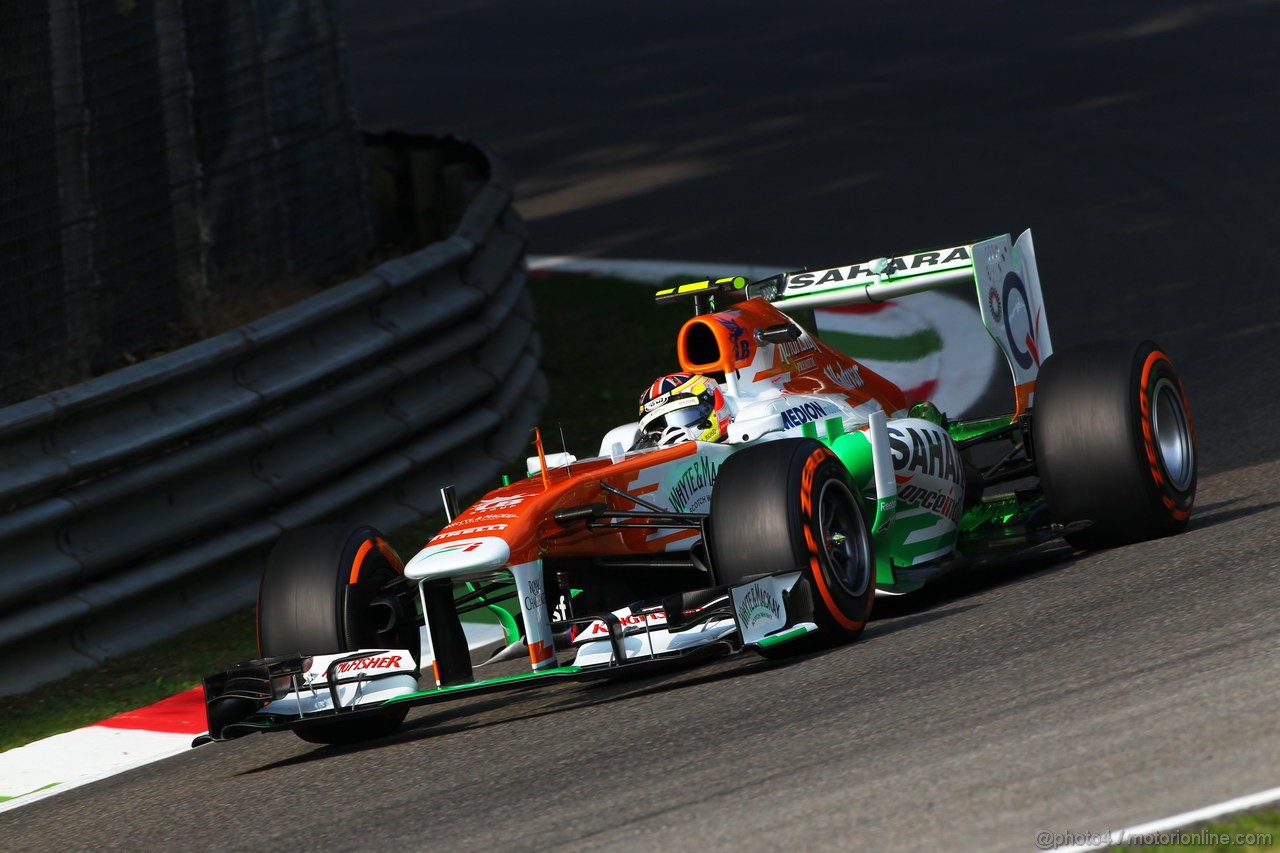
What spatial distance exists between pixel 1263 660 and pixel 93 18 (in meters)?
6.78

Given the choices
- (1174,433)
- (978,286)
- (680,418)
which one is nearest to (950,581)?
(1174,433)

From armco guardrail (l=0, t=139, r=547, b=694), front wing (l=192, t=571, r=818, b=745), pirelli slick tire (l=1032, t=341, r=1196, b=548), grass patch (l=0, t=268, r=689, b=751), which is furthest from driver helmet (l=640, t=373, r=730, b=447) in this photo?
armco guardrail (l=0, t=139, r=547, b=694)

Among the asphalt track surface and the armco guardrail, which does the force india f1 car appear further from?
the armco guardrail

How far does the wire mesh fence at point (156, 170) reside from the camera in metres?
9.22

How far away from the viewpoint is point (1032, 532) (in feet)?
25.6

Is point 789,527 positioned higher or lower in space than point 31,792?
higher

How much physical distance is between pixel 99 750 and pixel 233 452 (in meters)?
1.98

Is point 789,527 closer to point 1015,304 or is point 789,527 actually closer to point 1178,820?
point 1178,820

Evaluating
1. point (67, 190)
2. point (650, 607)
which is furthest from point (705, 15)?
point (650, 607)

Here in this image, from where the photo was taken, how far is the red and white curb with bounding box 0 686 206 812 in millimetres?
7016

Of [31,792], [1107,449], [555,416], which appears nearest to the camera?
A: [31,792]

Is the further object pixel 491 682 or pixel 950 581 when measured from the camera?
pixel 950 581

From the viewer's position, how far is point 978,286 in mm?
8359

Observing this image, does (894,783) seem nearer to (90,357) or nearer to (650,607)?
(650,607)
